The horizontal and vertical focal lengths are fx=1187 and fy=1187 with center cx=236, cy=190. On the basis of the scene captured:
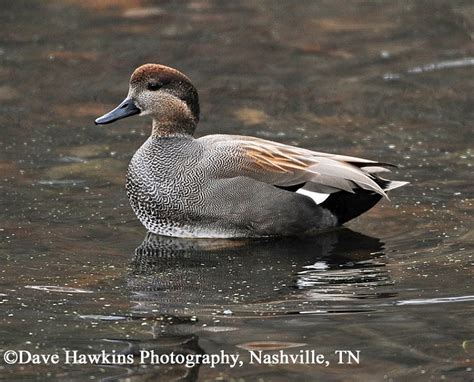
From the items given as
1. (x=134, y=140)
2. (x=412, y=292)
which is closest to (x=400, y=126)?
(x=134, y=140)

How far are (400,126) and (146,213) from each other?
310 cm

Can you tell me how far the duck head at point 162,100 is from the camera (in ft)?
28.0

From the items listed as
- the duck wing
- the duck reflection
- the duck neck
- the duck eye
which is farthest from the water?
the duck eye

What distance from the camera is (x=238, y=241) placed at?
27.3ft

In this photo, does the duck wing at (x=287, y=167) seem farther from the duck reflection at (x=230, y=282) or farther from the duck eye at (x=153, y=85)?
the duck eye at (x=153, y=85)

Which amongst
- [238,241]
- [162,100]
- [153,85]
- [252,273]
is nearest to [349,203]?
[238,241]

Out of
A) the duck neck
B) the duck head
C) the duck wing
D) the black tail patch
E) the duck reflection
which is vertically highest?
the duck head

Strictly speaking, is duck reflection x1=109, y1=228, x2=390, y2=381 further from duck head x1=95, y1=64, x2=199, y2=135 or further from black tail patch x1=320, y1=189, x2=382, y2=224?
duck head x1=95, y1=64, x2=199, y2=135

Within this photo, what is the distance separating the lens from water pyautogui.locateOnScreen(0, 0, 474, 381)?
6.25 m

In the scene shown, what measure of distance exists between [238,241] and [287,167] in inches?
24.5

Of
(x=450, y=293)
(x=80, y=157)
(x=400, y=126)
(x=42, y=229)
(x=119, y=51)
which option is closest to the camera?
(x=450, y=293)

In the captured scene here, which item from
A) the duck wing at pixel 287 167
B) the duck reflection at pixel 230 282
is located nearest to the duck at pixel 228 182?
the duck wing at pixel 287 167

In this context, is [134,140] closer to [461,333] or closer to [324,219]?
[324,219]

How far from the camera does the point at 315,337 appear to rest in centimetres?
622
